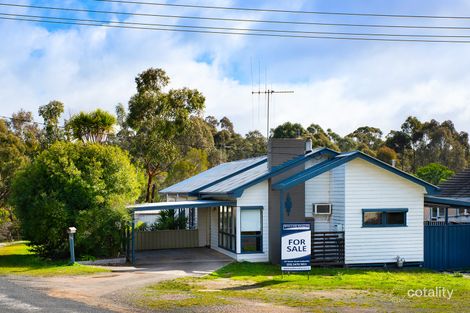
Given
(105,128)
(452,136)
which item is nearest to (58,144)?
(105,128)

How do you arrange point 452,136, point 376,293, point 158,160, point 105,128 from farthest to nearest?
point 452,136 < point 158,160 < point 105,128 < point 376,293

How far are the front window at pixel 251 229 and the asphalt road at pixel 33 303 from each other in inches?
353

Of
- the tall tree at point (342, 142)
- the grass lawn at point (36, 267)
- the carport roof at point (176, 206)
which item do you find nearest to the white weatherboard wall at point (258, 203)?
the carport roof at point (176, 206)

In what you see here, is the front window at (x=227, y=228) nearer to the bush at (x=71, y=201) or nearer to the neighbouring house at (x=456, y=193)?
the bush at (x=71, y=201)

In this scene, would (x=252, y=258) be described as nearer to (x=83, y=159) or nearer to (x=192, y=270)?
(x=192, y=270)

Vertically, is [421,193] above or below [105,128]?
below

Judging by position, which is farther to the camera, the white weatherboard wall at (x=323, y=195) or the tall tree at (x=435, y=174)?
the tall tree at (x=435, y=174)

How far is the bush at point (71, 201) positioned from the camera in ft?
73.4

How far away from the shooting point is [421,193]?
23.4 m

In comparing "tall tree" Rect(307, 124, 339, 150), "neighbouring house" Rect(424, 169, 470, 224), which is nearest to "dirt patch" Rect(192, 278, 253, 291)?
"neighbouring house" Rect(424, 169, 470, 224)

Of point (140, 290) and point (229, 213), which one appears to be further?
point (229, 213)

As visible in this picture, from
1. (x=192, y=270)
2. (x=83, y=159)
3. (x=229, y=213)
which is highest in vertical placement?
(x=83, y=159)

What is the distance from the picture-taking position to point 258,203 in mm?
23094

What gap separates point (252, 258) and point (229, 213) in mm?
2266
